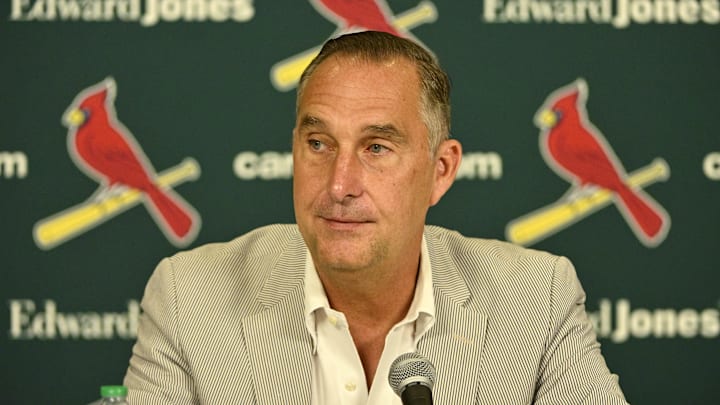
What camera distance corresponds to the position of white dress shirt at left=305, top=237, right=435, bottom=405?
2.51m

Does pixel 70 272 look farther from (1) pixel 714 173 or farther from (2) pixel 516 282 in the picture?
(1) pixel 714 173

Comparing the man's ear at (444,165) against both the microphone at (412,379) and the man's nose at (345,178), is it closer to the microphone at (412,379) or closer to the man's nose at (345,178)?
the man's nose at (345,178)

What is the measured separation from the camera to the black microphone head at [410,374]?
1.92 m

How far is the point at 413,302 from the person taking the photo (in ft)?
8.63

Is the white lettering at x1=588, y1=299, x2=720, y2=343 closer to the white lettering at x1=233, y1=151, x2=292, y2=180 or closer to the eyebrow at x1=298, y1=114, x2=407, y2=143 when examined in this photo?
the white lettering at x1=233, y1=151, x2=292, y2=180

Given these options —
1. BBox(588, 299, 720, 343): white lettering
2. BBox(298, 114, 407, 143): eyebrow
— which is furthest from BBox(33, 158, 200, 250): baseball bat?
BBox(588, 299, 720, 343): white lettering

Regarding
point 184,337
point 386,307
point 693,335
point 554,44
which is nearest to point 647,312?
point 693,335

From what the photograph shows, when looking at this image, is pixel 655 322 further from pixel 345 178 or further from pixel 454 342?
pixel 345 178

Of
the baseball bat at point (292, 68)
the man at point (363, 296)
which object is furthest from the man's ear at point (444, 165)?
the baseball bat at point (292, 68)

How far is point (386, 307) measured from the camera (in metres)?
2.61

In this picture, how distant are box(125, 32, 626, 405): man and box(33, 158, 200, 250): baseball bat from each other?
35.7 inches

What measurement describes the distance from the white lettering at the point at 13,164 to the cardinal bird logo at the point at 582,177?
5.22ft

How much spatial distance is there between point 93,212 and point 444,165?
142 centimetres

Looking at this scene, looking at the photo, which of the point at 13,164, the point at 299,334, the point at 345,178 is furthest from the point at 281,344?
the point at 13,164
